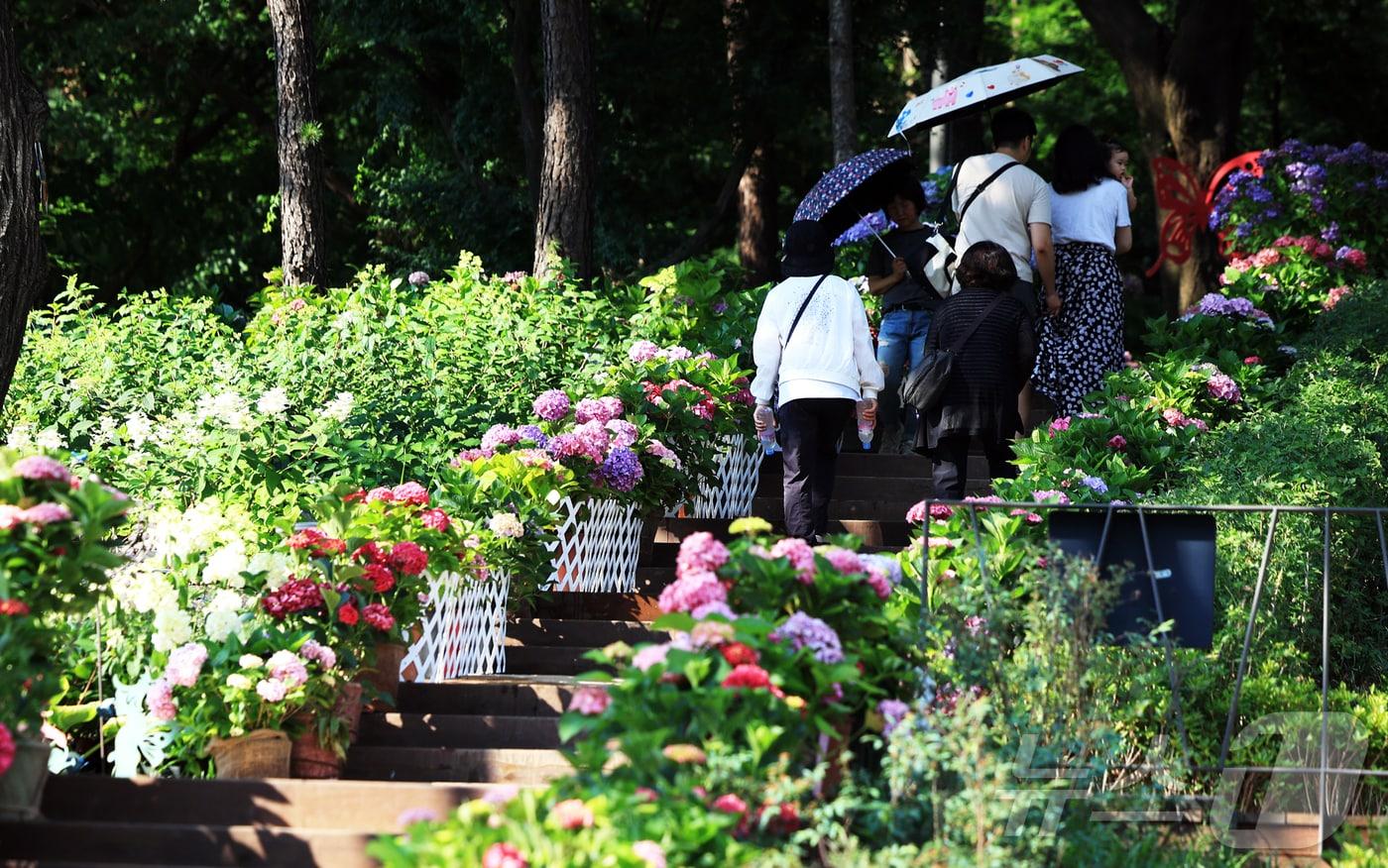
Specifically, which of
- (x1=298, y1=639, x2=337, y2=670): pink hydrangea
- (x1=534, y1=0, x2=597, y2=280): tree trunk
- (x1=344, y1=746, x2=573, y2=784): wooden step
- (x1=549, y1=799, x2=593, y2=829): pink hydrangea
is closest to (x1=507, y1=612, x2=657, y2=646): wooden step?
Answer: (x1=344, y1=746, x2=573, y2=784): wooden step

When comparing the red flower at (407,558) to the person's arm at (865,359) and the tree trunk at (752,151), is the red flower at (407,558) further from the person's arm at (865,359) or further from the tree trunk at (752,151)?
the tree trunk at (752,151)

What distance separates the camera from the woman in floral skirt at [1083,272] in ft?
29.2

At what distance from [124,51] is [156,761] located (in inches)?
513

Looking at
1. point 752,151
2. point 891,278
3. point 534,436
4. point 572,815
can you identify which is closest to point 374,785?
point 572,815

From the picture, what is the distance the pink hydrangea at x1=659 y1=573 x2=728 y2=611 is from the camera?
459 centimetres

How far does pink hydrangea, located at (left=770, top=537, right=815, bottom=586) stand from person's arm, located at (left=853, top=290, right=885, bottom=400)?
105 inches

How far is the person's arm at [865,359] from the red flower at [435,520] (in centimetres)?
205

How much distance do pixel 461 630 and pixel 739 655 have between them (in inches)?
97.4

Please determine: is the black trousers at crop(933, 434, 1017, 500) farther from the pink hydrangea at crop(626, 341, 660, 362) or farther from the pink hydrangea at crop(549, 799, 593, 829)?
the pink hydrangea at crop(549, 799, 593, 829)

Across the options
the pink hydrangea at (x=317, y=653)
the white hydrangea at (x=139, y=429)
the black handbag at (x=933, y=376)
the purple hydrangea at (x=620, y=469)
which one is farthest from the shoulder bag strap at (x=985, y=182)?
the pink hydrangea at (x=317, y=653)

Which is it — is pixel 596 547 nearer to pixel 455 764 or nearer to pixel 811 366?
pixel 811 366

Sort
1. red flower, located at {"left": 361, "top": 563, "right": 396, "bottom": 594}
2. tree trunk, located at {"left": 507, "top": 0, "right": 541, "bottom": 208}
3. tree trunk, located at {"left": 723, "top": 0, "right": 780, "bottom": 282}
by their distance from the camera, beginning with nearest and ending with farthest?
1. red flower, located at {"left": 361, "top": 563, "right": 396, "bottom": 594}
2. tree trunk, located at {"left": 507, "top": 0, "right": 541, "bottom": 208}
3. tree trunk, located at {"left": 723, "top": 0, "right": 780, "bottom": 282}

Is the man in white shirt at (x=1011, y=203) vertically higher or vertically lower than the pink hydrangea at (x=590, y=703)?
higher

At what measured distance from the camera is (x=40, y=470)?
15.2ft
